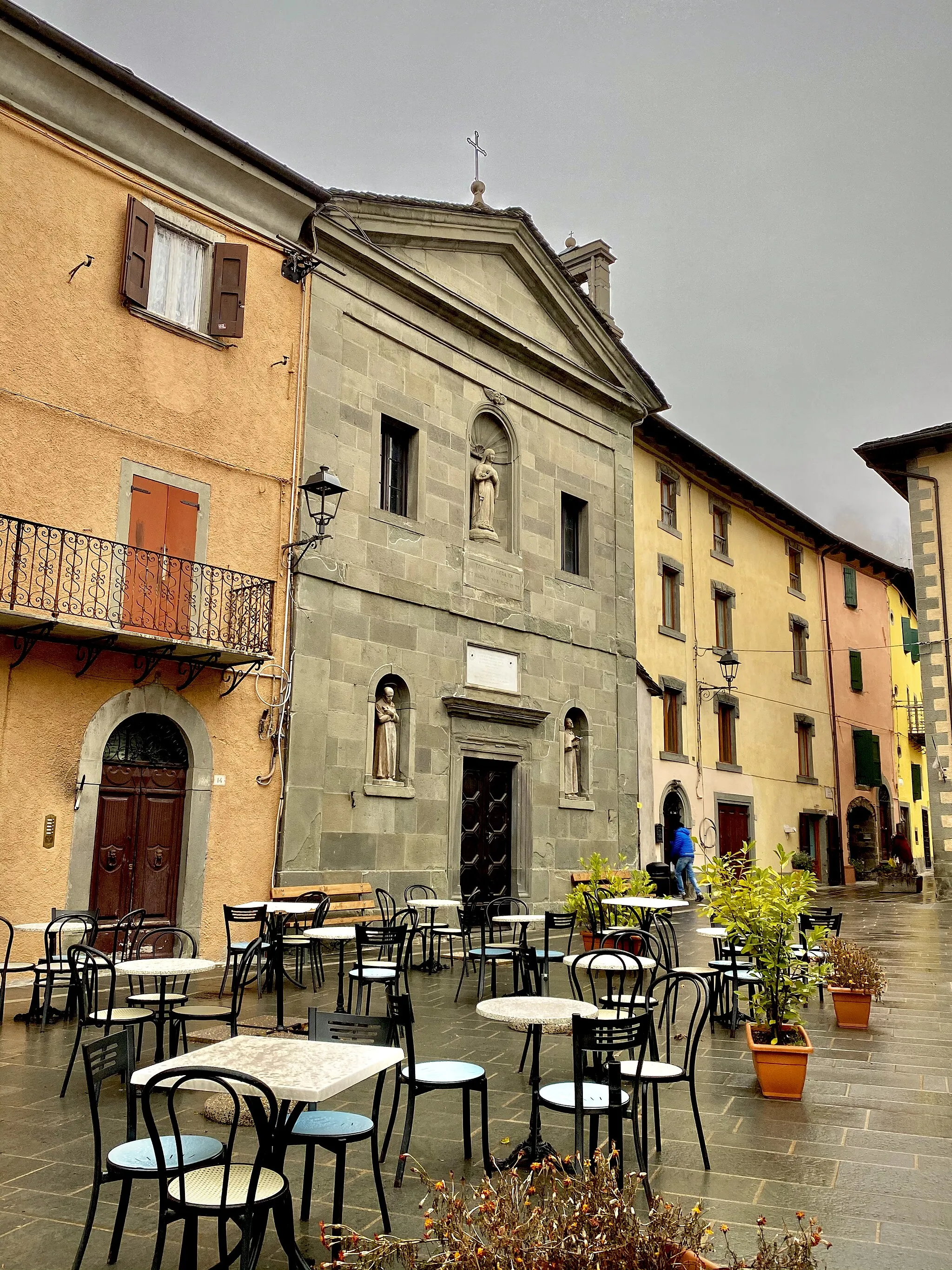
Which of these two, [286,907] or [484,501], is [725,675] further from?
[286,907]

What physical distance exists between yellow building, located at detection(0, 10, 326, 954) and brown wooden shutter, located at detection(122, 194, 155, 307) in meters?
0.02

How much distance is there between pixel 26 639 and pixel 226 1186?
292 inches

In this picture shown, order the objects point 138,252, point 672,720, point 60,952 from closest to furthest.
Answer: point 60,952 < point 138,252 < point 672,720

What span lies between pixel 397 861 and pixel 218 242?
25.4 feet

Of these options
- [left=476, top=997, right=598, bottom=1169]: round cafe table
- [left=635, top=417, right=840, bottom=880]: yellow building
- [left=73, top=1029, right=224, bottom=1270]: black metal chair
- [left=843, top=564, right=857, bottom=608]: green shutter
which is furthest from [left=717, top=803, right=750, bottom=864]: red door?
[left=73, top=1029, right=224, bottom=1270]: black metal chair

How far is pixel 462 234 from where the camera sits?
15.3 m

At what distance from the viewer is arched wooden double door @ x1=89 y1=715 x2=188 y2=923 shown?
33.3 feet

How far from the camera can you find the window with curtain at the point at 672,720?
2052cm

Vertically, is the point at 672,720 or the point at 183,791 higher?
the point at 672,720

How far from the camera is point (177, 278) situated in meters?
11.5

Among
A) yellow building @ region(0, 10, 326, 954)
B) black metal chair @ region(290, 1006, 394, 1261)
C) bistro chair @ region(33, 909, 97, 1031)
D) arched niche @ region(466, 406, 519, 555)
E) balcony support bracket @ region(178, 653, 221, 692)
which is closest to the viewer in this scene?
black metal chair @ region(290, 1006, 394, 1261)

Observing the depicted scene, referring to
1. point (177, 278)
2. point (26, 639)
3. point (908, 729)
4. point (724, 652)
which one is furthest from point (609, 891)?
point (908, 729)

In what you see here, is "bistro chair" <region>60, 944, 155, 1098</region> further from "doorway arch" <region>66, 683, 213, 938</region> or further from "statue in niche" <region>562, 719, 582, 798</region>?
"statue in niche" <region>562, 719, 582, 798</region>

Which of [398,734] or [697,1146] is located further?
[398,734]
